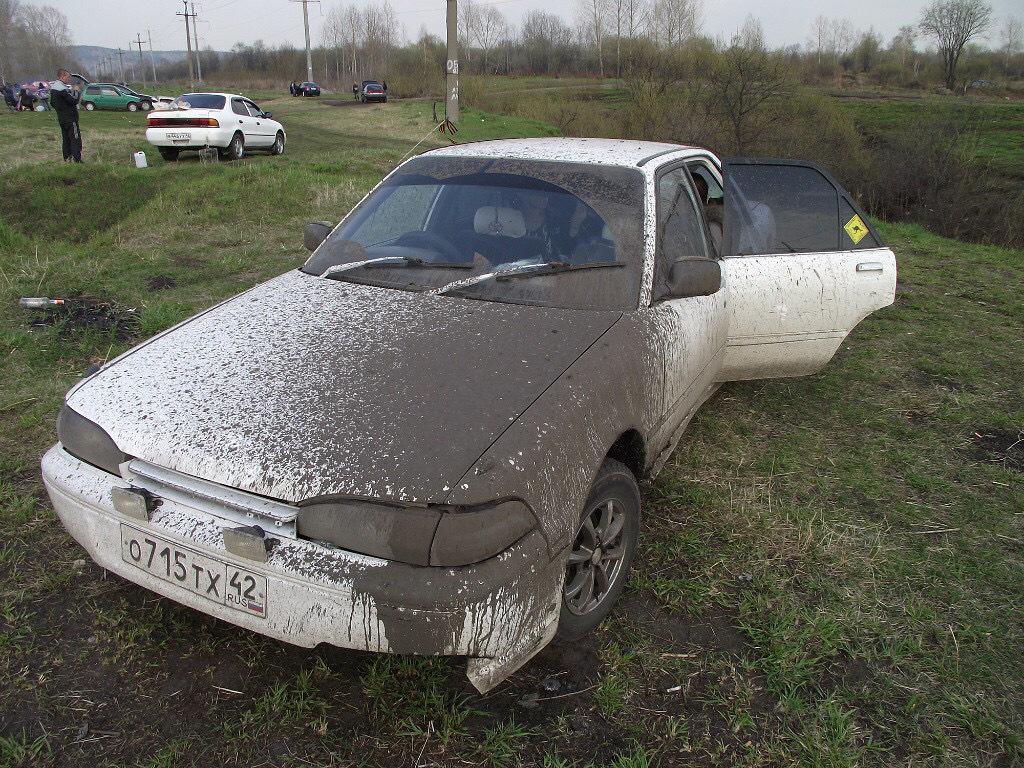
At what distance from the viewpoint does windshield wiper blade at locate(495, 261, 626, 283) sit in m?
2.90

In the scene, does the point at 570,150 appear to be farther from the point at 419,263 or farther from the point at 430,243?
the point at 419,263

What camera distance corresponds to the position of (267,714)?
6.92 ft

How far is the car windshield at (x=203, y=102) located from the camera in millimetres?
17031

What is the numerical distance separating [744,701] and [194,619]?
1.83m

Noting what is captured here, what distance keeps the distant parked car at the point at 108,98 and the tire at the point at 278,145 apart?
22.1m

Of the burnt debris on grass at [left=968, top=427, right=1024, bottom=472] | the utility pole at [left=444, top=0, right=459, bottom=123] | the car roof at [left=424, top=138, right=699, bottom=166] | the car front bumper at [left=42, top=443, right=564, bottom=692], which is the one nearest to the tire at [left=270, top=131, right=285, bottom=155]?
the utility pole at [left=444, top=0, right=459, bottom=123]

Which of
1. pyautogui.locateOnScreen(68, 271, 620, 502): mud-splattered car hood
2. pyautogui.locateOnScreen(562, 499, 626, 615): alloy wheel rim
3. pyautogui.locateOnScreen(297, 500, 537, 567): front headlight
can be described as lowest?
pyautogui.locateOnScreen(562, 499, 626, 615): alloy wheel rim

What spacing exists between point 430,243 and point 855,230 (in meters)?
Result: 2.62

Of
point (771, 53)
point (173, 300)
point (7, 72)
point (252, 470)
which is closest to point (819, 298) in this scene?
point (252, 470)

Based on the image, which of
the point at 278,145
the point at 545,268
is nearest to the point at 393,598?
the point at 545,268

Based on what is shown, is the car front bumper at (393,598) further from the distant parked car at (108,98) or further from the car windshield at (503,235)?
the distant parked car at (108,98)

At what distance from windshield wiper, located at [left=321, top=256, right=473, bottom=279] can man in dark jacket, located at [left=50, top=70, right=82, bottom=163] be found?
550 inches

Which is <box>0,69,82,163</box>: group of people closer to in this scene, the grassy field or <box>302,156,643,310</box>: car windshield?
the grassy field

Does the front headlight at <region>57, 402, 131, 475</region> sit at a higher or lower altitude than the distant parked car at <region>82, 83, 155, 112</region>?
lower
